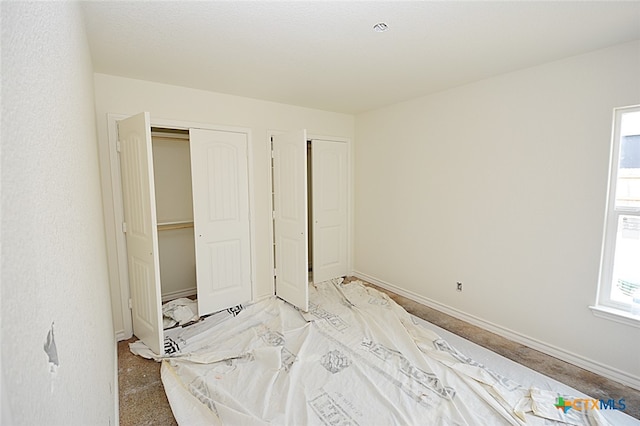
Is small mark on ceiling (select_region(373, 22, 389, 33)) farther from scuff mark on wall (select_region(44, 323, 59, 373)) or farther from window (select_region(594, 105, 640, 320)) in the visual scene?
scuff mark on wall (select_region(44, 323, 59, 373))

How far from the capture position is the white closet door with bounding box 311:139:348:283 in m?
4.21

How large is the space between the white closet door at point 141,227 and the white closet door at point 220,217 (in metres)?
0.63

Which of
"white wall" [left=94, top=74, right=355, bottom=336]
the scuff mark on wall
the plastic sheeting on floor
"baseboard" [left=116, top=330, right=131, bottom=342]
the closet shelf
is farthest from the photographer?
the closet shelf

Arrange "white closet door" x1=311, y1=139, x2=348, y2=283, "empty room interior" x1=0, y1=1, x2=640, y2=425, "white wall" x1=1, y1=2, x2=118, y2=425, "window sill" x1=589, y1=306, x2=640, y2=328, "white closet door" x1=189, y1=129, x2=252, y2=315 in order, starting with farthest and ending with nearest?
"white closet door" x1=311, y1=139, x2=348, y2=283
"white closet door" x1=189, y1=129, x2=252, y2=315
"window sill" x1=589, y1=306, x2=640, y2=328
"empty room interior" x1=0, y1=1, x2=640, y2=425
"white wall" x1=1, y1=2, x2=118, y2=425

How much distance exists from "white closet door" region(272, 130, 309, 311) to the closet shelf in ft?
3.93

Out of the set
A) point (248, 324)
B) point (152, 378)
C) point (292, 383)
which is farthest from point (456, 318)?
point (152, 378)

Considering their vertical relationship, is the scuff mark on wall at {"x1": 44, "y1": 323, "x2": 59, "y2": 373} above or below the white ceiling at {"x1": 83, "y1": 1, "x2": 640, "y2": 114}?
below

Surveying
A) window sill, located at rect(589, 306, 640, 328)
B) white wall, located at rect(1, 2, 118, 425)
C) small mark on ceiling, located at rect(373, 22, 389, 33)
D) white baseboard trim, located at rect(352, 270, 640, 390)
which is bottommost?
white baseboard trim, located at rect(352, 270, 640, 390)

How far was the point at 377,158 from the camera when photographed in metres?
4.19

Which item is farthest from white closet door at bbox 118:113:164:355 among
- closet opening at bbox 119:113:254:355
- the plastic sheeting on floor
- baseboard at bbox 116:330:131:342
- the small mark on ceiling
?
the small mark on ceiling

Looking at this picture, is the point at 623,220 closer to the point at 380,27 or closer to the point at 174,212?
the point at 380,27

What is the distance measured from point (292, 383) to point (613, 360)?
8.23ft

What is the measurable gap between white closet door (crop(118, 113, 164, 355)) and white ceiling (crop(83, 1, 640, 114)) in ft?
1.91

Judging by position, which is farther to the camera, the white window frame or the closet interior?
the closet interior
